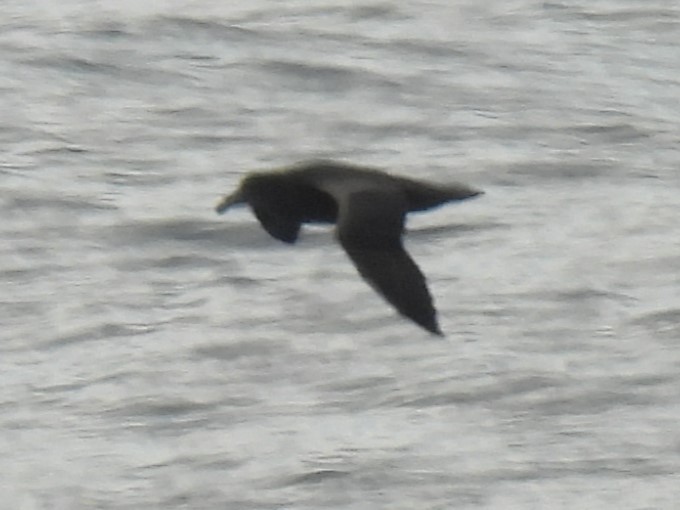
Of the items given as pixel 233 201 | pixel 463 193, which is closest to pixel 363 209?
pixel 463 193

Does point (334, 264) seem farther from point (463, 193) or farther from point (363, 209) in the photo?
point (363, 209)

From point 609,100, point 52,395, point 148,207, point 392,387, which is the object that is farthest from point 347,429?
point 609,100

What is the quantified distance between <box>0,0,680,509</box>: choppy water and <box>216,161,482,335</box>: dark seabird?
200 inches

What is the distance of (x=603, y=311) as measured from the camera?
45.9 feet

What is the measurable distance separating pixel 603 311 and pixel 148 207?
9.16ft

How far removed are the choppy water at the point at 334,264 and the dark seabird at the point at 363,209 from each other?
16.7ft

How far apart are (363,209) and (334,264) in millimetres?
7952

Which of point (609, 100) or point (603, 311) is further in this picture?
point (609, 100)

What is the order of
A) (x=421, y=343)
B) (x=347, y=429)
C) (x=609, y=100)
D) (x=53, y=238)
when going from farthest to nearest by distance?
(x=609, y=100), (x=53, y=238), (x=421, y=343), (x=347, y=429)

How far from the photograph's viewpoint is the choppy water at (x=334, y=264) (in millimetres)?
12211

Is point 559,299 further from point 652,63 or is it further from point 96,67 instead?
point 96,67

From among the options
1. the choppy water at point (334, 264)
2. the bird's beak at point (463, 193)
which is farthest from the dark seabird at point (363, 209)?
the choppy water at point (334, 264)

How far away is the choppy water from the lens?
1221 centimetres

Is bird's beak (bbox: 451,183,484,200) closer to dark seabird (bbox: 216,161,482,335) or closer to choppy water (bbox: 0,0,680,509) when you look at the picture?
dark seabird (bbox: 216,161,482,335)
